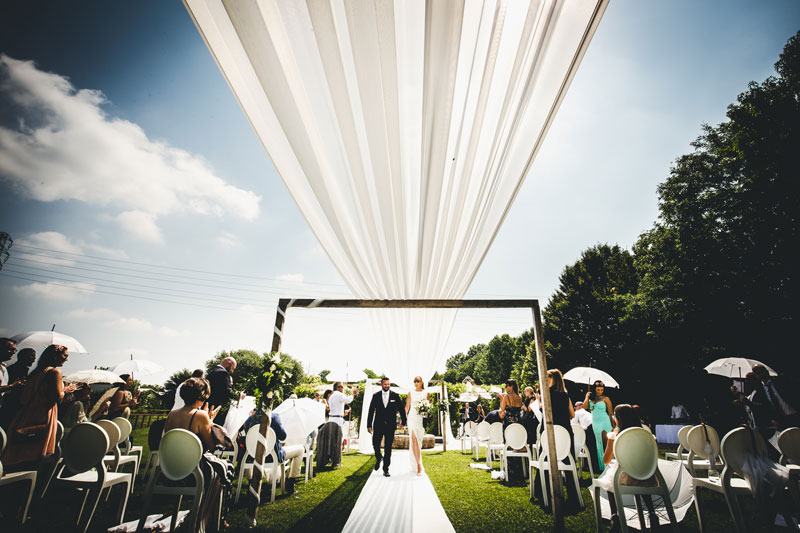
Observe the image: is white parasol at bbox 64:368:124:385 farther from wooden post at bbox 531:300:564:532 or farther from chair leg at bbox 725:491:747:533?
chair leg at bbox 725:491:747:533

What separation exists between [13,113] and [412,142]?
6708mm

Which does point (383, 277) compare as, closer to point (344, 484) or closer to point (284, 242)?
point (344, 484)

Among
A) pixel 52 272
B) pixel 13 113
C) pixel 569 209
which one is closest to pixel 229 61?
pixel 13 113

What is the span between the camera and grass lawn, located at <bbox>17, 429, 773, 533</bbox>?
2.90 m

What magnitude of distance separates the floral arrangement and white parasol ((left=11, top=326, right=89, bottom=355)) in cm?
576

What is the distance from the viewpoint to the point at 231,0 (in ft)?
4.23

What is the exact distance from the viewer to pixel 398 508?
358 cm

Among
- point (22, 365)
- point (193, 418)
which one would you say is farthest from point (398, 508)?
point (22, 365)

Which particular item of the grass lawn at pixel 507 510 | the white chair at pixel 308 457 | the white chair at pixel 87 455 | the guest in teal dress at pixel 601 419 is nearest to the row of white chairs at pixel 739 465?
the grass lawn at pixel 507 510

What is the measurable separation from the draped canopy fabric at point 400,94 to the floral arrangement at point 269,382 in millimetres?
1827

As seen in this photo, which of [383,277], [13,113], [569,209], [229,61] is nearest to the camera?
[229,61]

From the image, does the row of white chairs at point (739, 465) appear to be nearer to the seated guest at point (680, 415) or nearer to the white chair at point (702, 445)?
the white chair at point (702, 445)

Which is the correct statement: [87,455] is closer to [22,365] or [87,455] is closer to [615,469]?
[22,365]

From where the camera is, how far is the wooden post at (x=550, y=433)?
294 centimetres
